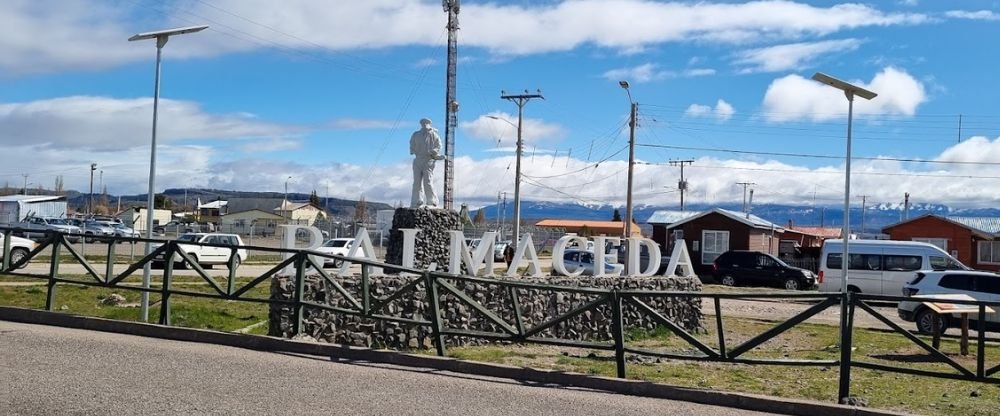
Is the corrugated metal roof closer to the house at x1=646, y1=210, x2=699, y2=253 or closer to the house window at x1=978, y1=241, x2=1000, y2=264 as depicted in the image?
the house window at x1=978, y1=241, x2=1000, y2=264

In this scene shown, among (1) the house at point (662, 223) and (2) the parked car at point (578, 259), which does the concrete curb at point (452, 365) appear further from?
(1) the house at point (662, 223)

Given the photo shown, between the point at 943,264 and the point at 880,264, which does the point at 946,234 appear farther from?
the point at 880,264

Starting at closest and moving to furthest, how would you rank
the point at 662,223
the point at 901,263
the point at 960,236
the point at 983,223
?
the point at 901,263, the point at 960,236, the point at 983,223, the point at 662,223

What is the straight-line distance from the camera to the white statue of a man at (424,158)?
21359 millimetres

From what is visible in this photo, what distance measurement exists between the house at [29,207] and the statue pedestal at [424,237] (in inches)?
2540

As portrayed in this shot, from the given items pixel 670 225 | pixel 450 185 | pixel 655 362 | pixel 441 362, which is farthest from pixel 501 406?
pixel 670 225

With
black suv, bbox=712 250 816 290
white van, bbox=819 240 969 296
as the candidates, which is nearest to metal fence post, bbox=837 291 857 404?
white van, bbox=819 240 969 296

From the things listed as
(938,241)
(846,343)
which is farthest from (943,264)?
(846,343)

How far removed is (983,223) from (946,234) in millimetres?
4595

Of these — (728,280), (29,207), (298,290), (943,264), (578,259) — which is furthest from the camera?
(29,207)

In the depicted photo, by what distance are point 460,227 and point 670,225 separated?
106 ft

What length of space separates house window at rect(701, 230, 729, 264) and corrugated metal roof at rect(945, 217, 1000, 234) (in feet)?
39.6

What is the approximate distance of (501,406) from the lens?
8.83 meters

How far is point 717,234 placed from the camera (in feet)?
164
